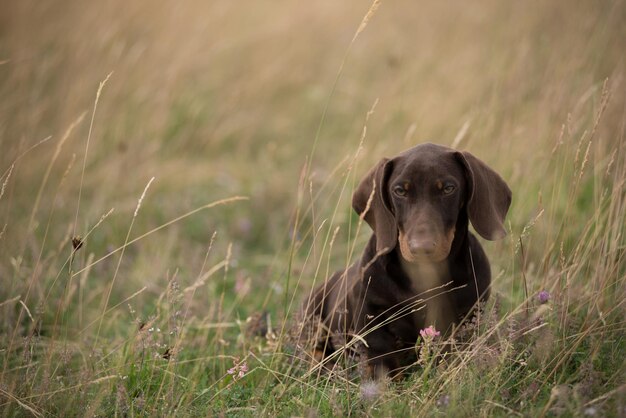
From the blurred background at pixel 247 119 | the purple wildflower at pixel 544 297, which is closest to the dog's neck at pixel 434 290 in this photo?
the purple wildflower at pixel 544 297

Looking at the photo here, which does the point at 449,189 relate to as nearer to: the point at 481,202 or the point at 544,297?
the point at 481,202

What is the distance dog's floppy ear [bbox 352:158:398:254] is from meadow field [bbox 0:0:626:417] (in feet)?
0.56

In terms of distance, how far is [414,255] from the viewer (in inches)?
118

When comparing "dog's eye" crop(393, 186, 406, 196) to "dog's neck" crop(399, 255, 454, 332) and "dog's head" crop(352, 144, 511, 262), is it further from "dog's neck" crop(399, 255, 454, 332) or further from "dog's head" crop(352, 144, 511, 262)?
"dog's neck" crop(399, 255, 454, 332)

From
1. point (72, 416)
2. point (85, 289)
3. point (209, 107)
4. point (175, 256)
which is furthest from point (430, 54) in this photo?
point (72, 416)

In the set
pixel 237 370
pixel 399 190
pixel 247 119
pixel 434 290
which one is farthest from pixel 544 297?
pixel 247 119

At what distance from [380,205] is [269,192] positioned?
2991mm

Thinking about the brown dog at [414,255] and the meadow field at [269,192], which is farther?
the brown dog at [414,255]

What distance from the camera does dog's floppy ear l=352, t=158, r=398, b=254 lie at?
10.5ft

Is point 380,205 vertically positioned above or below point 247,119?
above

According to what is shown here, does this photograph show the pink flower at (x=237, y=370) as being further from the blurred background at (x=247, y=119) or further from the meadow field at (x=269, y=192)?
the blurred background at (x=247, y=119)

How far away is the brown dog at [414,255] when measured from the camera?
312 centimetres

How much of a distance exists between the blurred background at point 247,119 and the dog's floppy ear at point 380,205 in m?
0.61

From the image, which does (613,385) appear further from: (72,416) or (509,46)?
(509,46)
